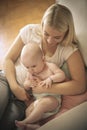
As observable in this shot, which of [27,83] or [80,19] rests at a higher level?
[80,19]

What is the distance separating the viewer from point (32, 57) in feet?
3.58

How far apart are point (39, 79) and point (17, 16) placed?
54 cm

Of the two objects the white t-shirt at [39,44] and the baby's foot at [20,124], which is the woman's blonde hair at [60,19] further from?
the baby's foot at [20,124]

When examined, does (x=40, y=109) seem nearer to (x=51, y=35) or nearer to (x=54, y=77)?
(x=54, y=77)

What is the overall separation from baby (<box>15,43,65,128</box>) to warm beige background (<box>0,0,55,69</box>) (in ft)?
1.33

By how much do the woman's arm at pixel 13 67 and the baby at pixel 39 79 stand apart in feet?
0.13

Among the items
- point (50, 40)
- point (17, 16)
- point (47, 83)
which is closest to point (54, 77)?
point (47, 83)

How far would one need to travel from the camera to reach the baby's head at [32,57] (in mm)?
1094

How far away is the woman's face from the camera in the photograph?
1095mm

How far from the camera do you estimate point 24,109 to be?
1198mm

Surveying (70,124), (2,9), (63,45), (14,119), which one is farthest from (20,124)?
(2,9)

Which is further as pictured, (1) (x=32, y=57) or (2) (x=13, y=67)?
(2) (x=13, y=67)

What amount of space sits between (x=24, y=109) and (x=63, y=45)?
286 mm

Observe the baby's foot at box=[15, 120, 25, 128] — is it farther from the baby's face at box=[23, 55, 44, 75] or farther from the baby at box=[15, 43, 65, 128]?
the baby's face at box=[23, 55, 44, 75]
